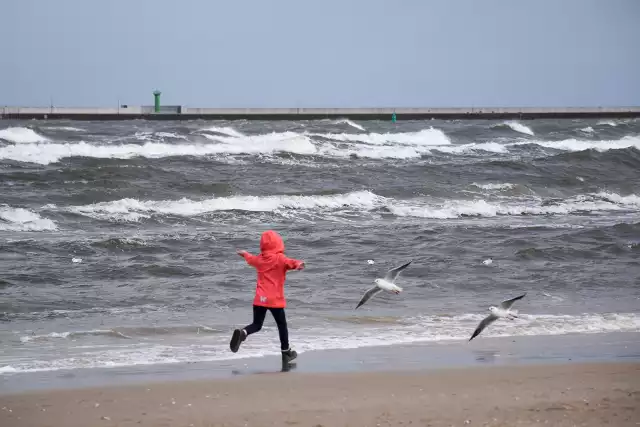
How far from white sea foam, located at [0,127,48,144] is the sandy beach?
24001mm

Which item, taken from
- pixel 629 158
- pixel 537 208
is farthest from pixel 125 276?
pixel 629 158

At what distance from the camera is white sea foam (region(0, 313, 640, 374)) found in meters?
7.40

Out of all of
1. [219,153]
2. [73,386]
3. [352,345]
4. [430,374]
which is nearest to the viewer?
[73,386]

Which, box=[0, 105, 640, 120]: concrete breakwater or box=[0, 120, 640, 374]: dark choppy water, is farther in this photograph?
box=[0, 105, 640, 120]: concrete breakwater

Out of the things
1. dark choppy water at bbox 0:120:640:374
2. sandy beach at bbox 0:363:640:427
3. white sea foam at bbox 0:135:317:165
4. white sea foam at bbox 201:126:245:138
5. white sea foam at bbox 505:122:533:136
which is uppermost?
white sea foam at bbox 505:122:533:136

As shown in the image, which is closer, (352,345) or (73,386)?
(73,386)

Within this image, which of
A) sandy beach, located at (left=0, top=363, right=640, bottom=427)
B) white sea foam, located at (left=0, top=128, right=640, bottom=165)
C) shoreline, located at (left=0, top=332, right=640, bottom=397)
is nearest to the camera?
sandy beach, located at (left=0, top=363, right=640, bottom=427)

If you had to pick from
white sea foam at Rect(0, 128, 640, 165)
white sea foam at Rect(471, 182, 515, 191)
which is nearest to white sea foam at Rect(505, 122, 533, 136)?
white sea foam at Rect(0, 128, 640, 165)

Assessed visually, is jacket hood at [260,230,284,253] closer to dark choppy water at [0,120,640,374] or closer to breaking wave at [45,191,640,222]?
dark choppy water at [0,120,640,374]

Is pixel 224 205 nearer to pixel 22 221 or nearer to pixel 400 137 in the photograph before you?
pixel 22 221

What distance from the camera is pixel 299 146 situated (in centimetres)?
2880

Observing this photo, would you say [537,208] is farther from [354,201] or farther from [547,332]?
[547,332]

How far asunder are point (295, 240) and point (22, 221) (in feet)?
15.5

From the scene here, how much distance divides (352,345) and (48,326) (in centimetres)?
264
